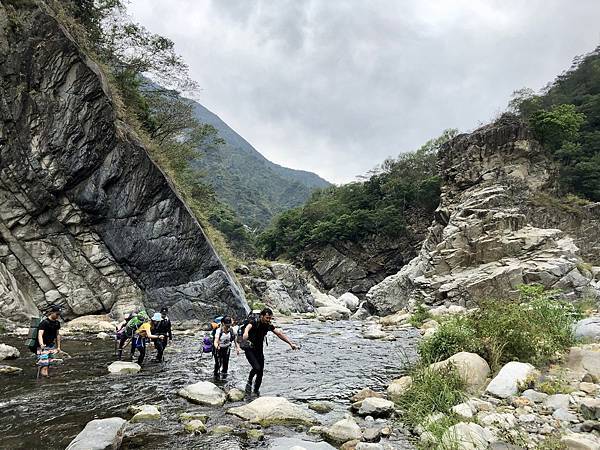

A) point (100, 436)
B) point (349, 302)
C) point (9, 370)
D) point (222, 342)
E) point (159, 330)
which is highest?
point (159, 330)

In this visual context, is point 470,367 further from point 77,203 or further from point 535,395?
point 77,203

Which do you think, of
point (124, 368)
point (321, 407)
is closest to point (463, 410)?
point (321, 407)

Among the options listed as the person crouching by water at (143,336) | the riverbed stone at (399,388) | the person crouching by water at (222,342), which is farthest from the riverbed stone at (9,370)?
the riverbed stone at (399,388)

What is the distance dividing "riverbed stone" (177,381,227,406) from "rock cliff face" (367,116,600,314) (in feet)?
78.0

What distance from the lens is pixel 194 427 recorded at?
23.1ft

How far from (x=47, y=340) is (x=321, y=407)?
7122 mm

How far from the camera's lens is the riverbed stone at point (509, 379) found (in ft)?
24.9

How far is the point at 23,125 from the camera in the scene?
826 inches

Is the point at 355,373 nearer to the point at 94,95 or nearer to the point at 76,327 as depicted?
the point at 76,327

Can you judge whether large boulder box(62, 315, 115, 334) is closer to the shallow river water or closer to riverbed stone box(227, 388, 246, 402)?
the shallow river water

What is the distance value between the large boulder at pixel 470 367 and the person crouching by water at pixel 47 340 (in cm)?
A: 919

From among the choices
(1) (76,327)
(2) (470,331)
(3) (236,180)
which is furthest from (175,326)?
(3) (236,180)

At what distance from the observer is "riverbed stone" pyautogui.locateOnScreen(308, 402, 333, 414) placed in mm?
8586

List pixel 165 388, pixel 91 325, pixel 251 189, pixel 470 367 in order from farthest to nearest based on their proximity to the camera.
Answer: pixel 251 189 < pixel 91 325 < pixel 165 388 < pixel 470 367
